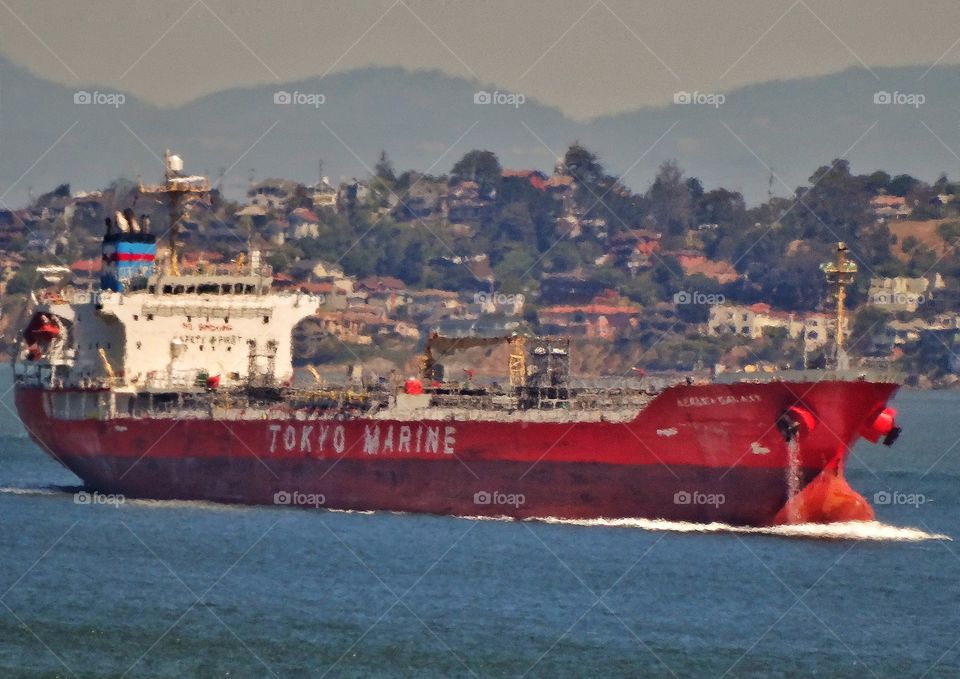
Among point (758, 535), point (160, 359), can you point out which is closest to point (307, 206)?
point (160, 359)

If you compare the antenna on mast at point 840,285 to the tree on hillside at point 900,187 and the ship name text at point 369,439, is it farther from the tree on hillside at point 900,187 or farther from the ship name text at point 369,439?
the tree on hillside at point 900,187

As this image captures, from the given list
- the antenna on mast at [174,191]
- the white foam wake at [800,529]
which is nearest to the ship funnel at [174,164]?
the antenna on mast at [174,191]

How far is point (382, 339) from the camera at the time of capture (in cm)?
14375

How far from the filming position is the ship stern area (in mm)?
51094

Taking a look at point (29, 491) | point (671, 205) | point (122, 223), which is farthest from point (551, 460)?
point (671, 205)

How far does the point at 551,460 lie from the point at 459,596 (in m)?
10.2

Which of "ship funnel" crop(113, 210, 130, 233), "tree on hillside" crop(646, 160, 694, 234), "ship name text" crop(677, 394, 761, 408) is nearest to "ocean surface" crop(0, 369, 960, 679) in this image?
"ship name text" crop(677, 394, 761, 408)

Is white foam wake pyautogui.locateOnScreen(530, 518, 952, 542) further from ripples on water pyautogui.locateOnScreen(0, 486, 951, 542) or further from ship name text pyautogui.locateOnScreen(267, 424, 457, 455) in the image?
ship name text pyautogui.locateOnScreen(267, 424, 457, 455)

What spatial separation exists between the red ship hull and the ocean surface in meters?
0.77

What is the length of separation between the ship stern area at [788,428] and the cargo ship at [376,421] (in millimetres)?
43

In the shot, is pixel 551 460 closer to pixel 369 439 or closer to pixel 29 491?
pixel 369 439

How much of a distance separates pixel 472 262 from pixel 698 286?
20.5 meters

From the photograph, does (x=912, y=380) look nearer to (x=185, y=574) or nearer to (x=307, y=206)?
(x=307, y=206)

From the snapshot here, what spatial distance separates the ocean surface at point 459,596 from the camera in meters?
38.8
